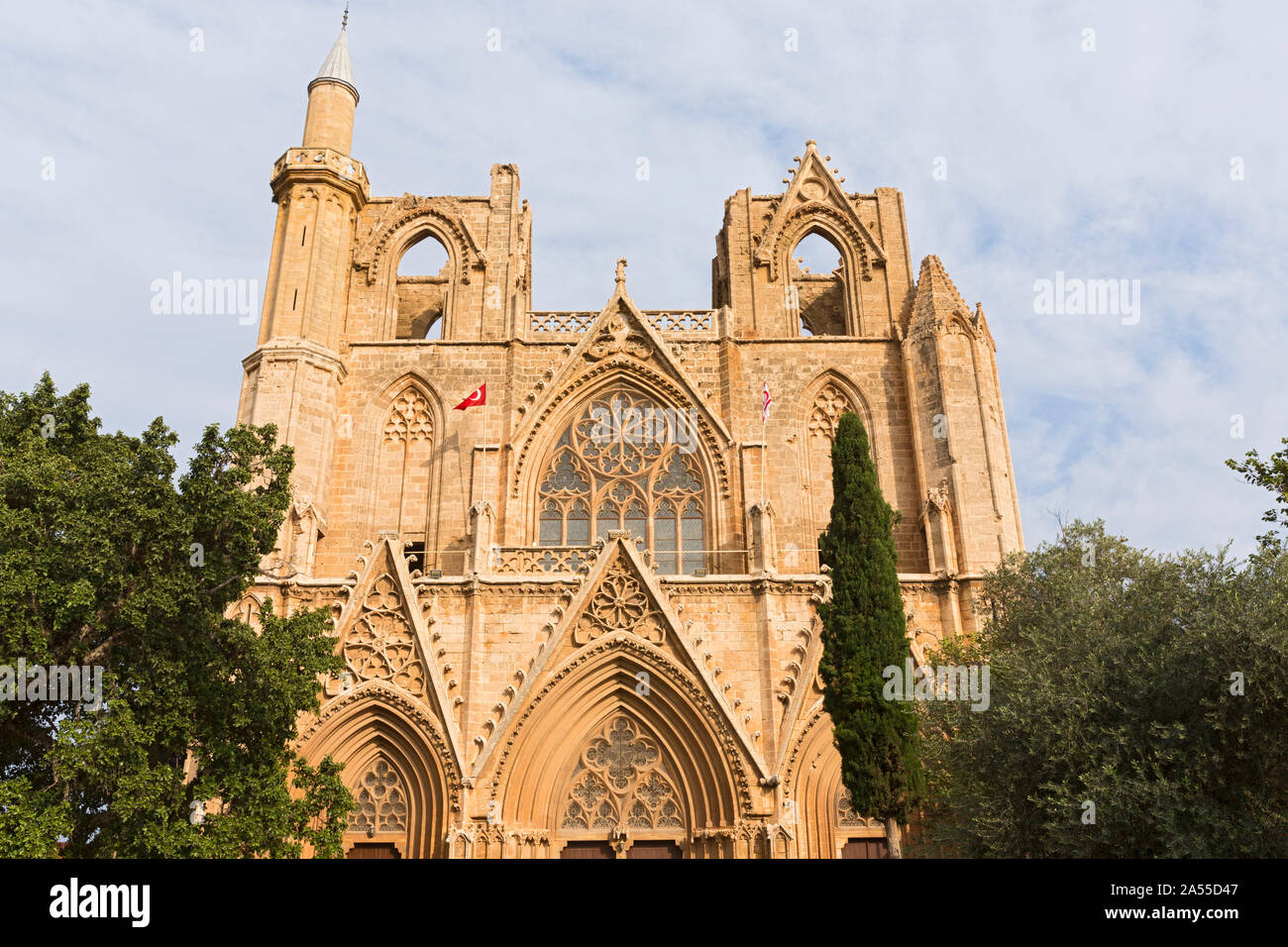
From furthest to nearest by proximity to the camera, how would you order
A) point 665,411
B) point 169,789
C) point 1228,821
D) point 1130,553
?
1. point 665,411
2. point 1130,553
3. point 169,789
4. point 1228,821

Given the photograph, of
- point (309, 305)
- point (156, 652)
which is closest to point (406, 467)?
point (309, 305)

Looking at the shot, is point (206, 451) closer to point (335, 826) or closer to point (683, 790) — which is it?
point (335, 826)

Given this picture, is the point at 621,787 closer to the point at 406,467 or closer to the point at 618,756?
the point at 618,756

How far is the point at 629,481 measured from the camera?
844 inches

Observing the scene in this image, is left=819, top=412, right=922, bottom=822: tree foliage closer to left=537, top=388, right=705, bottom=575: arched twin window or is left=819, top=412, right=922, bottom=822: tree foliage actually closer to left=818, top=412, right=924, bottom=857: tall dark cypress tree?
left=818, top=412, right=924, bottom=857: tall dark cypress tree

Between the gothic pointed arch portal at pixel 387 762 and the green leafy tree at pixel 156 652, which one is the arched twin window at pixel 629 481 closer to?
the gothic pointed arch portal at pixel 387 762

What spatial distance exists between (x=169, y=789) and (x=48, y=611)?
2.56 m

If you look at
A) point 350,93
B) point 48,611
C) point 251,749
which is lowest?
point 251,749

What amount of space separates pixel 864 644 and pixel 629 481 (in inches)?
332

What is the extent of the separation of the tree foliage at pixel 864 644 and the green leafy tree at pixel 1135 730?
73 cm

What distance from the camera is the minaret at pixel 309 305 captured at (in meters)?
20.1

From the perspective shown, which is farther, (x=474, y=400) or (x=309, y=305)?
(x=474, y=400)

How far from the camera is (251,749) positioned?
42.6 feet
